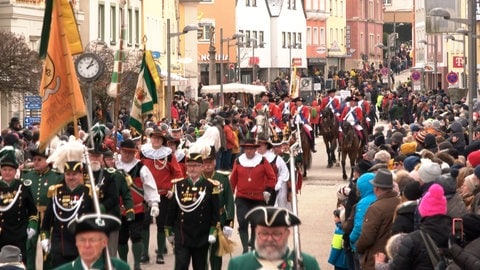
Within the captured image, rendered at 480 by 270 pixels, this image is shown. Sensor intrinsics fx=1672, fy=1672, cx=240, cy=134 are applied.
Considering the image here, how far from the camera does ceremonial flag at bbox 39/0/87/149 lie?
16.2m

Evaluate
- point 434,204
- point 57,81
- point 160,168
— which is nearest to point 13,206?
point 57,81

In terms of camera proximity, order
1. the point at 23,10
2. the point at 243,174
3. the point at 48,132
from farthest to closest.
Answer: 1. the point at 23,10
2. the point at 243,174
3. the point at 48,132

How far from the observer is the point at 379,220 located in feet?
49.2

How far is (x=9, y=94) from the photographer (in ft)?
122

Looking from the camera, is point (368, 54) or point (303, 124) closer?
point (303, 124)

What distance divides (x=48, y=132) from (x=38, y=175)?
9.06ft

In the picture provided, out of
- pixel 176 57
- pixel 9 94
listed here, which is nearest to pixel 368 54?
pixel 176 57

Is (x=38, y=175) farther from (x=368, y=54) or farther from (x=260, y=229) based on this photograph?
(x=368, y=54)

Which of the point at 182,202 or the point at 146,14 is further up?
the point at 146,14

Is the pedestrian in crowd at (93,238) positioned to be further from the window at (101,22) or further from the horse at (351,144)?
the window at (101,22)

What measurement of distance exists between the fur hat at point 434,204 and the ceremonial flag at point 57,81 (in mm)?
4258

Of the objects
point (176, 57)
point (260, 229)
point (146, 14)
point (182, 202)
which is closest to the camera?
point (260, 229)

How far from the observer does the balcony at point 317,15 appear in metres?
115

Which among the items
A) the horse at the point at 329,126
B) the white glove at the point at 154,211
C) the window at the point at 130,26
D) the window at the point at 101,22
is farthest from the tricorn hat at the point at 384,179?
the window at the point at 130,26
